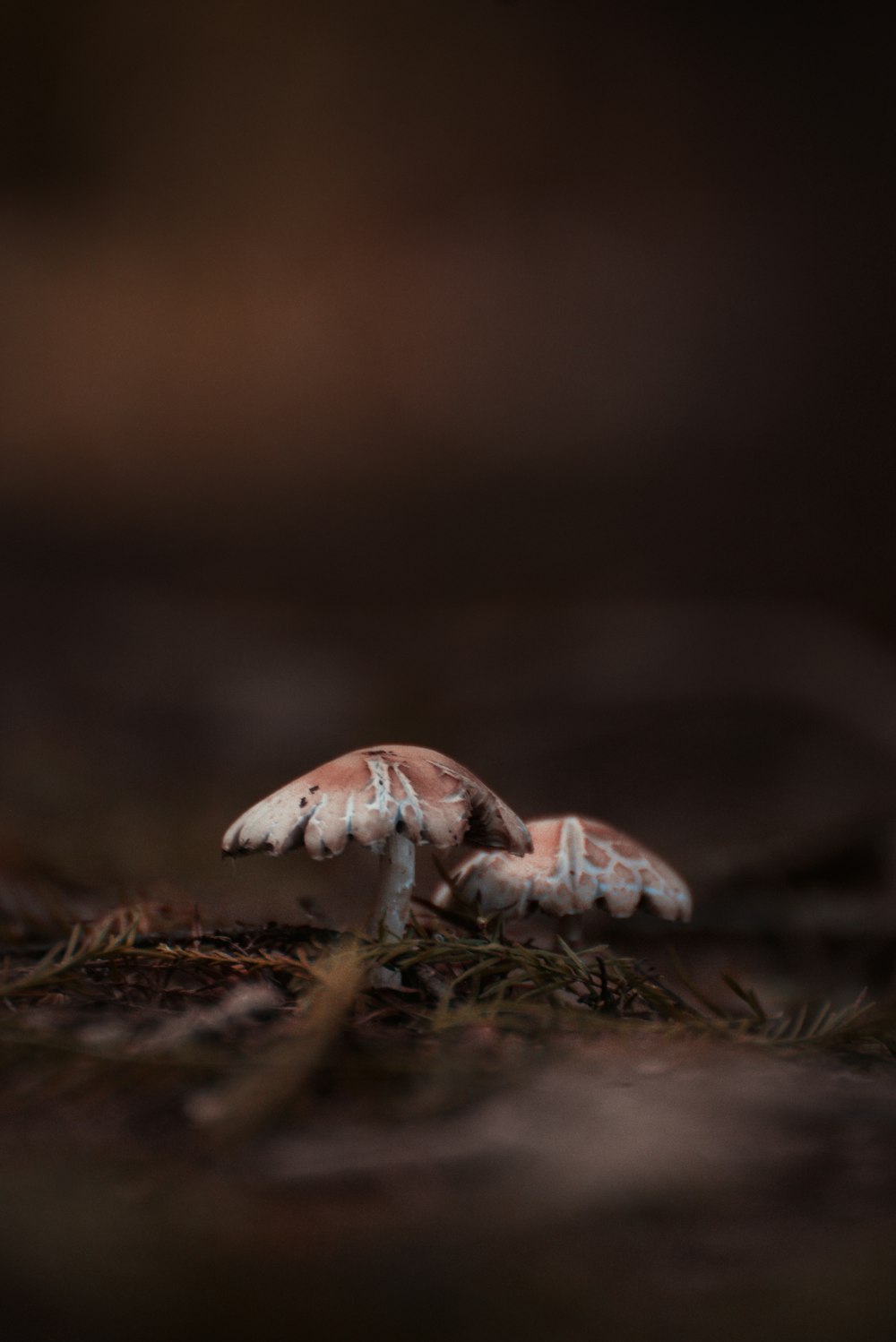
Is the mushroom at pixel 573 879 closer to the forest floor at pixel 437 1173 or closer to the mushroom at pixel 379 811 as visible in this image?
the mushroom at pixel 379 811

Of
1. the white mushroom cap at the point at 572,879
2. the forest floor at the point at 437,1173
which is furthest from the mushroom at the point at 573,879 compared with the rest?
the forest floor at the point at 437,1173

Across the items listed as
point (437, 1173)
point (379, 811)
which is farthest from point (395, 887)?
point (437, 1173)

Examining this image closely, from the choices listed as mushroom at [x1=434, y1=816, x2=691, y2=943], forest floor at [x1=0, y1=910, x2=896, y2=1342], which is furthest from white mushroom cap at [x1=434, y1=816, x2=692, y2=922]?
forest floor at [x1=0, y1=910, x2=896, y2=1342]

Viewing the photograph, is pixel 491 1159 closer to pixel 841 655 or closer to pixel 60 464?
pixel 841 655

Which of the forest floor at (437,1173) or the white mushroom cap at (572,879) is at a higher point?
the white mushroom cap at (572,879)

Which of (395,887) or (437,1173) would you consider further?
(395,887)

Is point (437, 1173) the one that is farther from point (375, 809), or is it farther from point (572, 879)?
point (572, 879)
